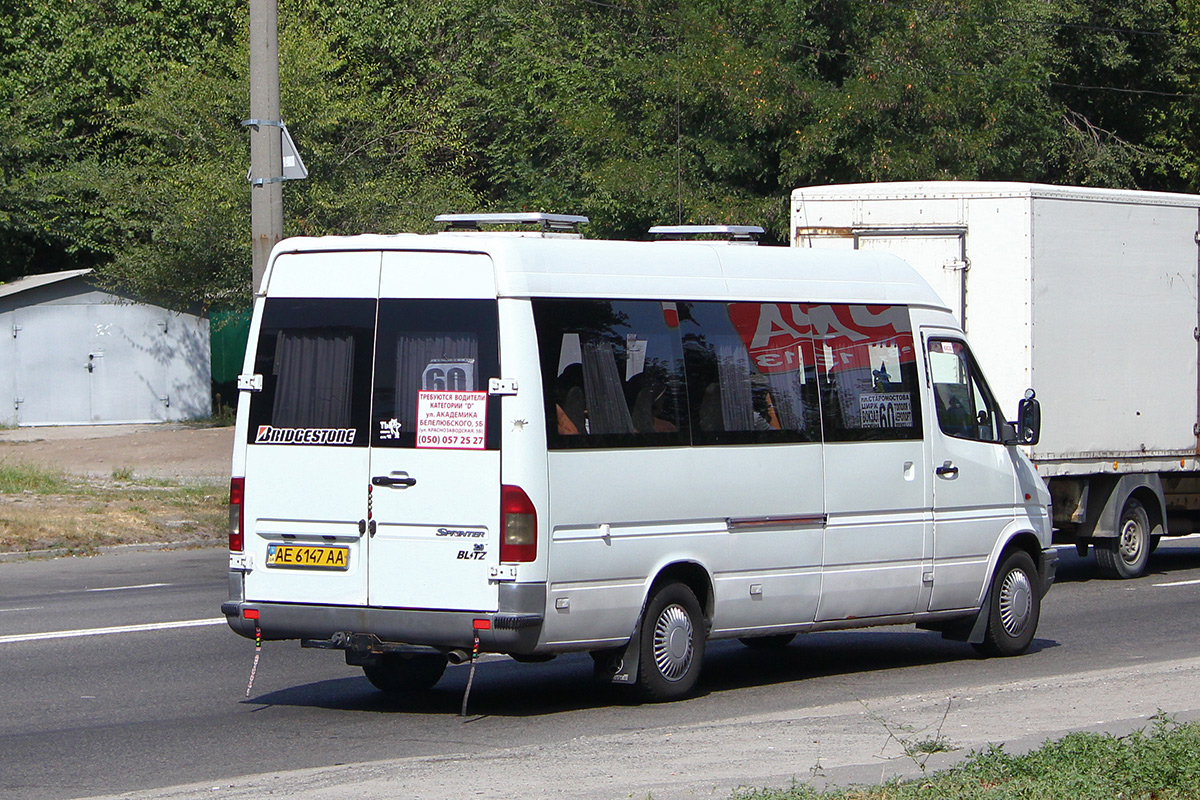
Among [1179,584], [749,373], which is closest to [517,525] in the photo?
[749,373]

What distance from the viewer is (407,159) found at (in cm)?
3069

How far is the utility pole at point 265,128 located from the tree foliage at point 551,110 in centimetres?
586

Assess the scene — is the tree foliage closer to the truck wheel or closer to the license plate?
the truck wheel

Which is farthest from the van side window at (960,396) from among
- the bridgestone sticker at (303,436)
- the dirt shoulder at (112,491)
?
the dirt shoulder at (112,491)

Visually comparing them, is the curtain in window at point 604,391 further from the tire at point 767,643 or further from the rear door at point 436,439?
the tire at point 767,643

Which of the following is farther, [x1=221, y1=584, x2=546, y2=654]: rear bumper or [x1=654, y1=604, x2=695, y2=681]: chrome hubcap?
[x1=654, y1=604, x2=695, y2=681]: chrome hubcap

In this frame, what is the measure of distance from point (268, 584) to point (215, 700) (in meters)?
1.06

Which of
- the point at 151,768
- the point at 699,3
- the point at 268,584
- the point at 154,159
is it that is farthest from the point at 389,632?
the point at 154,159

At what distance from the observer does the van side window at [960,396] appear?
10633mm

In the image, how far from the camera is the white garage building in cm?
3328

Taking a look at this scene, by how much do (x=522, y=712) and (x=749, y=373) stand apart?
7.91 ft

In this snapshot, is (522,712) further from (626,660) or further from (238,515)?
(238,515)

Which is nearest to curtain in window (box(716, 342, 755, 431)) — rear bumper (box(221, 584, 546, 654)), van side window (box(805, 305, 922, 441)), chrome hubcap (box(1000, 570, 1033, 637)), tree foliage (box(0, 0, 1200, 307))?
van side window (box(805, 305, 922, 441))

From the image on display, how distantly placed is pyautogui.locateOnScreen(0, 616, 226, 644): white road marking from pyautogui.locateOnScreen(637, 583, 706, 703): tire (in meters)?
4.64
